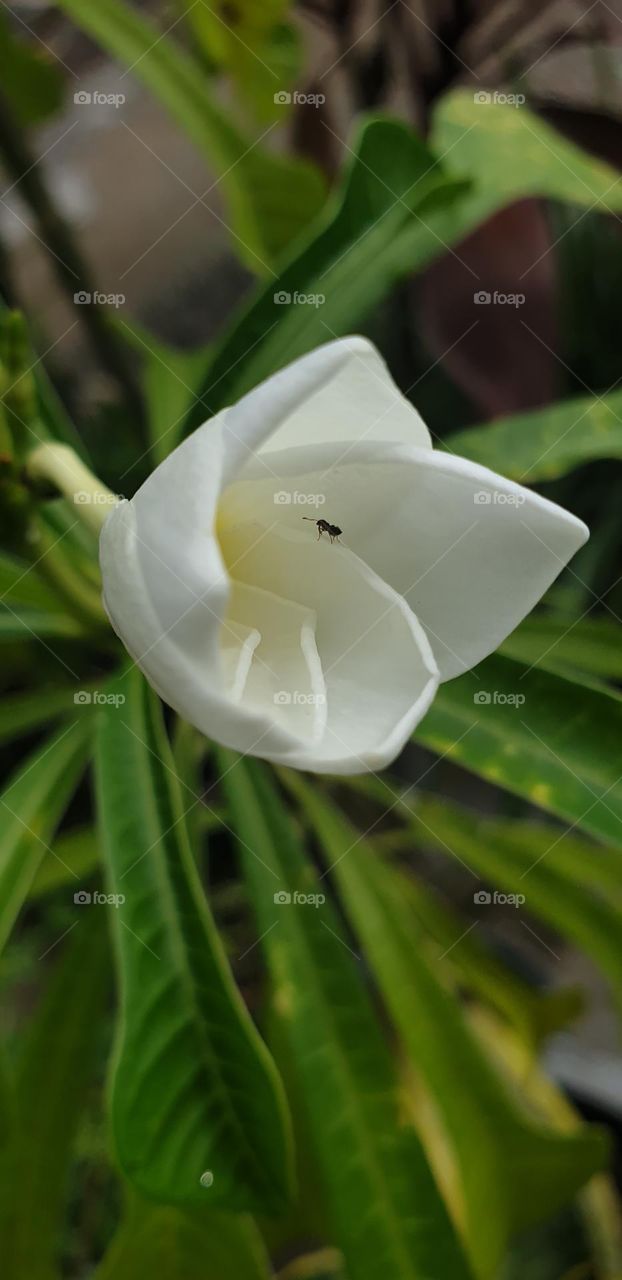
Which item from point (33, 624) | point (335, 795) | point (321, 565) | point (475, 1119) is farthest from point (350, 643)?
point (335, 795)

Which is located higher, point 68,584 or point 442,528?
point 442,528

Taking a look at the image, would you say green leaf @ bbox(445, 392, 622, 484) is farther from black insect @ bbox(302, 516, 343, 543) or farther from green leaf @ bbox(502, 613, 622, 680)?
black insect @ bbox(302, 516, 343, 543)

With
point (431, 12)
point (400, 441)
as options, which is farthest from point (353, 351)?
point (431, 12)

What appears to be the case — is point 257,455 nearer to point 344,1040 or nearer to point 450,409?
point 344,1040

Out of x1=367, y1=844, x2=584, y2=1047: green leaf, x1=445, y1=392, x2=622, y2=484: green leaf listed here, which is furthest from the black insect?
x1=367, y1=844, x2=584, y2=1047: green leaf

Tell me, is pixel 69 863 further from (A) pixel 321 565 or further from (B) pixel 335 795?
(A) pixel 321 565
